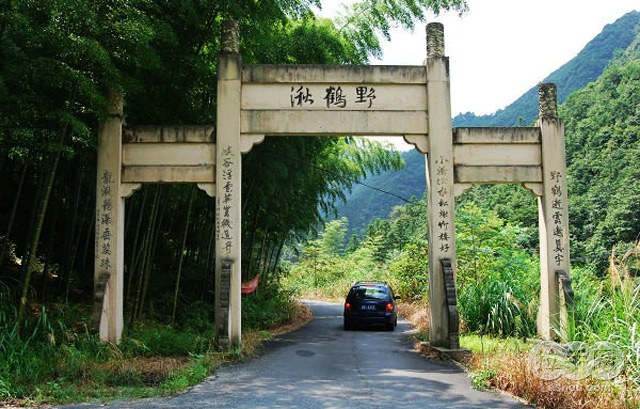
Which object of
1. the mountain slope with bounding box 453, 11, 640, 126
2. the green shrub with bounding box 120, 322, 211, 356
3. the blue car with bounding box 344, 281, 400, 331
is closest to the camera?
the green shrub with bounding box 120, 322, 211, 356

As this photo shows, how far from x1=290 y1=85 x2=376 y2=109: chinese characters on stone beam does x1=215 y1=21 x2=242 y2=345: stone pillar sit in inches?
34.1

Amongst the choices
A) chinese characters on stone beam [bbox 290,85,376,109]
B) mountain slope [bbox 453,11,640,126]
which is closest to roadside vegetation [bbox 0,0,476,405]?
chinese characters on stone beam [bbox 290,85,376,109]

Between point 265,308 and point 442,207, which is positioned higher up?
point 442,207

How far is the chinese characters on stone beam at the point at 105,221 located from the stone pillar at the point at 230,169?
1563 mm

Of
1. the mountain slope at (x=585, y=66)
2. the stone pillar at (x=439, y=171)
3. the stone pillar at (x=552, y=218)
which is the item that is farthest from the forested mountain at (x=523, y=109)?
the stone pillar at (x=439, y=171)

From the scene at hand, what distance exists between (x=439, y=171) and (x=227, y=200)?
314 centimetres

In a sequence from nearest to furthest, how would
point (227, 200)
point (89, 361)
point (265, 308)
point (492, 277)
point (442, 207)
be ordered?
point (89, 361) < point (227, 200) < point (442, 207) < point (492, 277) < point (265, 308)

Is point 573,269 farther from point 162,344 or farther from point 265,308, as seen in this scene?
point 162,344

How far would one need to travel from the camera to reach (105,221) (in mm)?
8570

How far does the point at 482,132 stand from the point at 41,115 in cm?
607

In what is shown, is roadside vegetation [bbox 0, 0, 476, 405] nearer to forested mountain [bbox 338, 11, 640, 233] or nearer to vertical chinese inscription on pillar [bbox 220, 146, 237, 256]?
vertical chinese inscription on pillar [bbox 220, 146, 237, 256]

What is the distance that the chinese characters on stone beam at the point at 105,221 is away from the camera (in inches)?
336

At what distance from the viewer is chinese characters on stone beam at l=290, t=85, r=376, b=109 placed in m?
8.72

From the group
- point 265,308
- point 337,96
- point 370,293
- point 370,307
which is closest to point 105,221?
point 337,96
